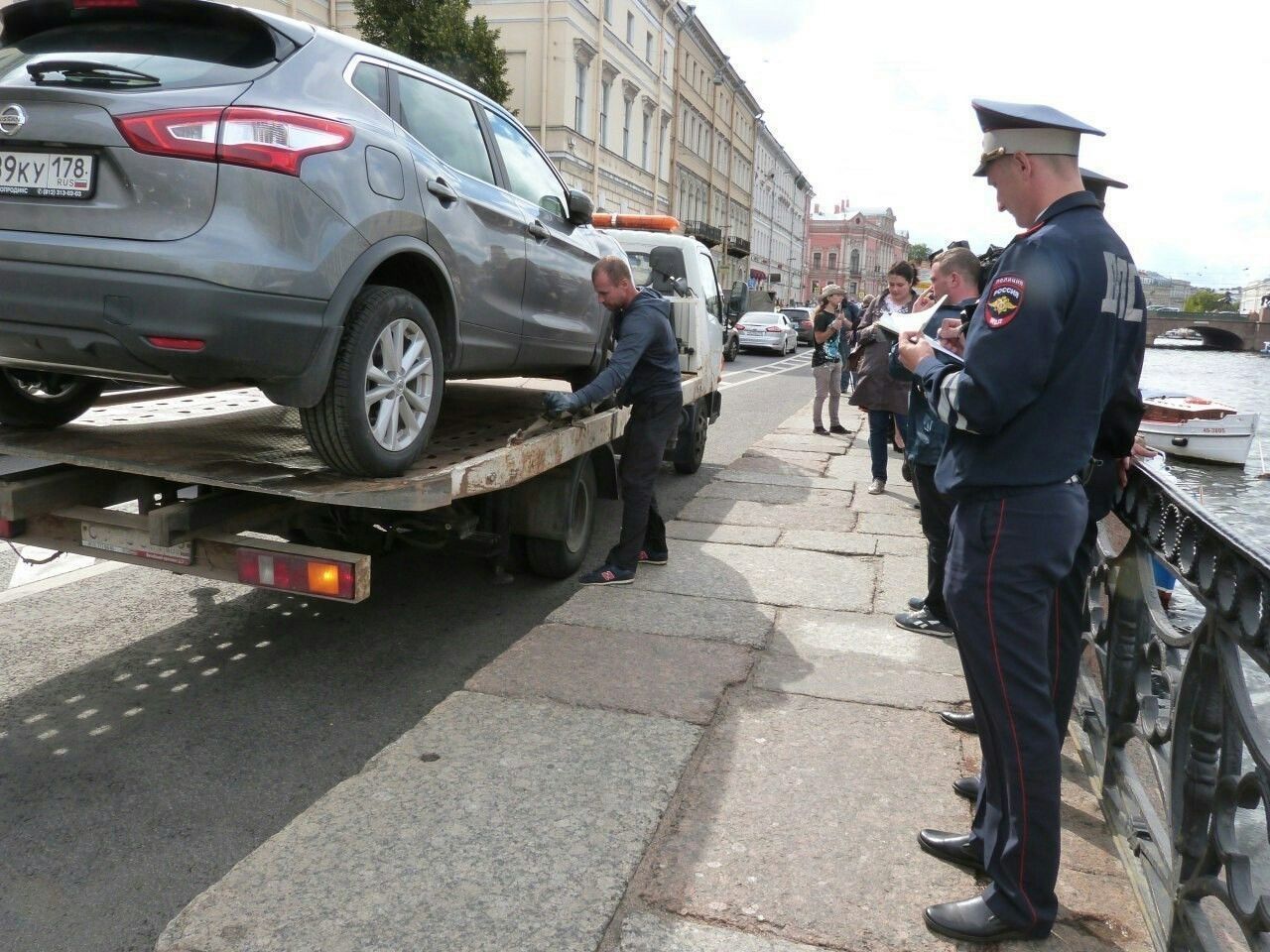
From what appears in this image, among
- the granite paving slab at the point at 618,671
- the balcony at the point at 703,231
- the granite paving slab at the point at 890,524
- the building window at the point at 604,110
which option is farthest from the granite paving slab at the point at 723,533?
the balcony at the point at 703,231

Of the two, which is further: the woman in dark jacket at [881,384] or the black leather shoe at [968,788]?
the woman in dark jacket at [881,384]

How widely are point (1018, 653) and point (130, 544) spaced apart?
9.83 ft

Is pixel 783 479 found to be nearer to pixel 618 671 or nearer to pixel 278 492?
pixel 618 671

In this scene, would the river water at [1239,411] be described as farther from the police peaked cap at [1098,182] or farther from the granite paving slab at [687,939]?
the granite paving slab at [687,939]

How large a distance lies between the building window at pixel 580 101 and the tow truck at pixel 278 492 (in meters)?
32.8

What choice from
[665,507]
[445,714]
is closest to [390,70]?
[445,714]

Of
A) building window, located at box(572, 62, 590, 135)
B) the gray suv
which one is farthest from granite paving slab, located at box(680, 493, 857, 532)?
building window, located at box(572, 62, 590, 135)

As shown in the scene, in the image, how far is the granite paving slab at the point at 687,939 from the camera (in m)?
2.32

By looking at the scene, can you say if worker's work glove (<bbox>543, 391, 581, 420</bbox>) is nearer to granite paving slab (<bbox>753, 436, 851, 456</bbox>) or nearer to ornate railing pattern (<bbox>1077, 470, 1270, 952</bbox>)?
ornate railing pattern (<bbox>1077, 470, 1270, 952</bbox>)

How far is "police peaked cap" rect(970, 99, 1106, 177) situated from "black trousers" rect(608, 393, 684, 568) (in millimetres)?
3561

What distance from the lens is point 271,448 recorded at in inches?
167

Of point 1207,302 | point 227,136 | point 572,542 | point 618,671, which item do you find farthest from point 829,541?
point 1207,302

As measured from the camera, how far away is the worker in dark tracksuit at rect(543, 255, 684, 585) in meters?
5.54

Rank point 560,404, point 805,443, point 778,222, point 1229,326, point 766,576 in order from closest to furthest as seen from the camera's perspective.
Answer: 1. point 560,404
2. point 766,576
3. point 805,443
4. point 778,222
5. point 1229,326
